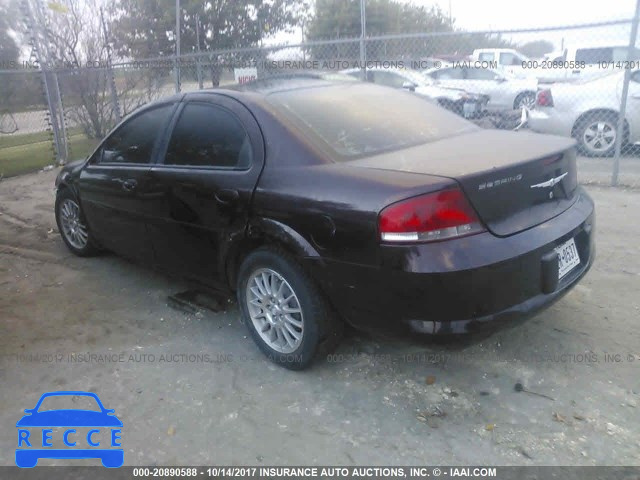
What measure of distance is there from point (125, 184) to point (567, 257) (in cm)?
300

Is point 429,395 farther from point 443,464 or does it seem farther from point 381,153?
point 381,153

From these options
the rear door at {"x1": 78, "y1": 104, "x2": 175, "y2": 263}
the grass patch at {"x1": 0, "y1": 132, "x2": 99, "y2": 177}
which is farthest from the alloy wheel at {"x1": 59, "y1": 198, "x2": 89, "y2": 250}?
the grass patch at {"x1": 0, "y1": 132, "x2": 99, "y2": 177}

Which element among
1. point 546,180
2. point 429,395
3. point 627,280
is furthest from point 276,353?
point 627,280

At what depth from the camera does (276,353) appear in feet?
10.4

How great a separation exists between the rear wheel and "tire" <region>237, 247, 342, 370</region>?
23.2 ft

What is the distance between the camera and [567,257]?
285 centimetres

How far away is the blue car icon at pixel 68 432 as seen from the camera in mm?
2582

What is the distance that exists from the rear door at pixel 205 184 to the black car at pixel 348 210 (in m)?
0.01

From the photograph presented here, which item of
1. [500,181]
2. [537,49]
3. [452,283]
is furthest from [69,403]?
[537,49]

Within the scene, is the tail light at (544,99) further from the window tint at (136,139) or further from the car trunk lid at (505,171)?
the window tint at (136,139)

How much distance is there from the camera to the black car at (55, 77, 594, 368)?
245 centimetres

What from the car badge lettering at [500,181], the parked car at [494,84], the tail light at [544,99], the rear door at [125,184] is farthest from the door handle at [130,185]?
the parked car at [494,84]

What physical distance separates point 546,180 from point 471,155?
0.40 metres

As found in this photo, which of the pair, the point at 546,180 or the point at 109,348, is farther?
the point at 109,348
